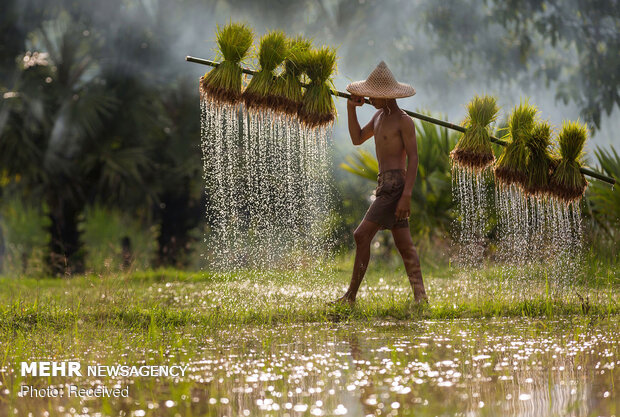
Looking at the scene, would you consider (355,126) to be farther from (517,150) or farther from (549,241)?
(549,241)

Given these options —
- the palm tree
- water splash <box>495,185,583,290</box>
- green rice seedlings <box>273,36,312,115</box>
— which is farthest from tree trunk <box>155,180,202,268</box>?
green rice seedlings <box>273,36,312,115</box>

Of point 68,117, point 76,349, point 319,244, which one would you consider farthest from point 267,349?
point 68,117

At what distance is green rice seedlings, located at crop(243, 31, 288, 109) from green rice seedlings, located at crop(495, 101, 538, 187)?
180 cm

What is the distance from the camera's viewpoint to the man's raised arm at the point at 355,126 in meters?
5.96

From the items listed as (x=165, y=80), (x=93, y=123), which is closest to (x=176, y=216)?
(x=165, y=80)

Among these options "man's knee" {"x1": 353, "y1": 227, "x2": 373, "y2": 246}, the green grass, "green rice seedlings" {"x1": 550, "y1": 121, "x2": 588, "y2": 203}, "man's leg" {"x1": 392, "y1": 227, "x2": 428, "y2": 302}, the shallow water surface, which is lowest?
the shallow water surface

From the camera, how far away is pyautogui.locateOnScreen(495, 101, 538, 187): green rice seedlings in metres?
6.23

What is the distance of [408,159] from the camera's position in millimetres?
5934

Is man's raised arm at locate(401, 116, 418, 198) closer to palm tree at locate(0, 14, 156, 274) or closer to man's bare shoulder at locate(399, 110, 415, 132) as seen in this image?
man's bare shoulder at locate(399, 110, 415, 132)

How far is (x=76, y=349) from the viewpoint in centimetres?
441

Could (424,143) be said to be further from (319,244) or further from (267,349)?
(267,349)

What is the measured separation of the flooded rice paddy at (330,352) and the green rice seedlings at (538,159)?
79cm

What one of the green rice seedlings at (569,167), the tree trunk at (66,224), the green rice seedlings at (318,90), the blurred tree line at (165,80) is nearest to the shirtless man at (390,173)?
the green rice seedlings at (318,90)

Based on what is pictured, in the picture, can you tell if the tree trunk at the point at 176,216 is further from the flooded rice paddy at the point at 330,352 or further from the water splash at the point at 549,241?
the water splash at the point at 549,241
